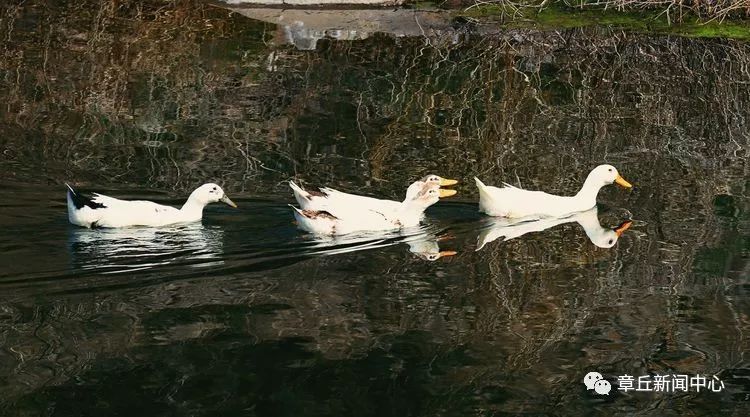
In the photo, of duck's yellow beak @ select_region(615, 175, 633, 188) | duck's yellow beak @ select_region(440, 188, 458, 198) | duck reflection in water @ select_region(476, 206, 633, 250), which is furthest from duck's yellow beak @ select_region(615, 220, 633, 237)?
duck's yellow beak @ select_region(440, 188, 458, 198)

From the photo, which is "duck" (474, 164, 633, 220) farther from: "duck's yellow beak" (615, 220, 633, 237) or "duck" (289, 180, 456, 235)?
"duck's yellow beak" (615, 220, 633, 237)

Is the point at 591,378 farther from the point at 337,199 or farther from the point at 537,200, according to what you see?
the point at 537,200

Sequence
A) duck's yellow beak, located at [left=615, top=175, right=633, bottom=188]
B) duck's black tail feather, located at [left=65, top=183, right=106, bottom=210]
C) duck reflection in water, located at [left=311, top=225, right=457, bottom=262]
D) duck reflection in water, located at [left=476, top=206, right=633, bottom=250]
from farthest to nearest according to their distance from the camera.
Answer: duck's yellow beak, located at [left=615, top=175, right=633, bottom=188], duck reflection in water, located at [left=476, top=206, right=633, bottom=250], duck's black tail feather, located at [left=65, top=183, right=106, bottom=210], duck reflection in water, located at [left=311, top=225, right=457, bottom=262]

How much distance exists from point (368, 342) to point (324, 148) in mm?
5375

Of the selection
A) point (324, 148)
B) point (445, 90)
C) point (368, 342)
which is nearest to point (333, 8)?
point (445, 90)

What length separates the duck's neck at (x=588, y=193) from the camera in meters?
11.5

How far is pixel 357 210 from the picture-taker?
412 inches

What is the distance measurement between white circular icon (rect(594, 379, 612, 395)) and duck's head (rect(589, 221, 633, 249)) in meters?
2.87

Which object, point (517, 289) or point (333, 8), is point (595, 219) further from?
point (333, 8)

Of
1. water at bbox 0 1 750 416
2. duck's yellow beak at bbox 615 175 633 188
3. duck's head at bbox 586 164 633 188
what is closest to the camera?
water at bbox 0 1 750 416

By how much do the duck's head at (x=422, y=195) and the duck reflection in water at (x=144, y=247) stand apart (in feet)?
4.95

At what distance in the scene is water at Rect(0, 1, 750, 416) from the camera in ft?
24.4

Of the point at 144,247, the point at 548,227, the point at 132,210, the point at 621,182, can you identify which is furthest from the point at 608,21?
the point at 144,247

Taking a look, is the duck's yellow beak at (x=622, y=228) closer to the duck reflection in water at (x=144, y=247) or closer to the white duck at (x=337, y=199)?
the white duck at (x=337, y=199)
